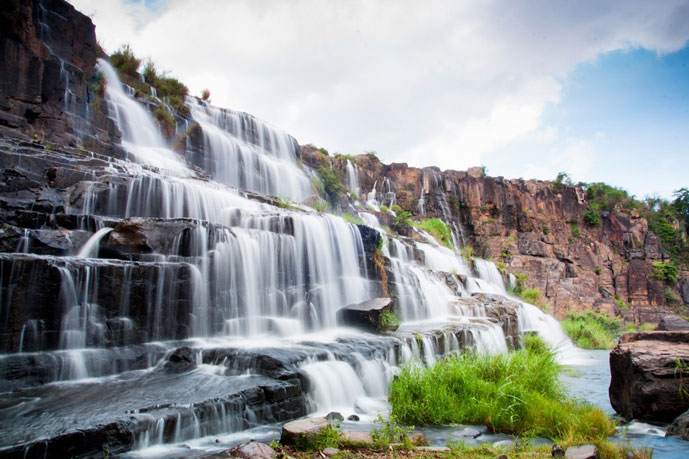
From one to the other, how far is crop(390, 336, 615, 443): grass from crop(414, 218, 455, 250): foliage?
807 inches

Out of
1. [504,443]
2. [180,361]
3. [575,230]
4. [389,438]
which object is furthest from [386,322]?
[575,230]

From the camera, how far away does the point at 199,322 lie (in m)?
7.73

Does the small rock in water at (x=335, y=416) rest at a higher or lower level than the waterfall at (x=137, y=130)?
lower

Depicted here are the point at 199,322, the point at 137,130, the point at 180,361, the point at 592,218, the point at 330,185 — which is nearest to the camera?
the point at 180,361

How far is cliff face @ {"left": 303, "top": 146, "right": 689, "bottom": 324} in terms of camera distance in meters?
29.3

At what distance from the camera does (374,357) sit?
7.55 meters

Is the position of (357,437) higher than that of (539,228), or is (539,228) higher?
(539,228)

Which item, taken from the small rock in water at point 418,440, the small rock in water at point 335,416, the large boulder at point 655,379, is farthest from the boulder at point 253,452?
the large boulder at point 655,379

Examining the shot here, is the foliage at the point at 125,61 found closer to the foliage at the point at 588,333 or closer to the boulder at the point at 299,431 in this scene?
the boulder at the point at 299,431

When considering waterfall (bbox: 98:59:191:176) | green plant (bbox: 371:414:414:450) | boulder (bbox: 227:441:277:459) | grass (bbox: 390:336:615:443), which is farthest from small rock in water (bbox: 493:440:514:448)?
waterfall (bbox: 98:59:191:176)

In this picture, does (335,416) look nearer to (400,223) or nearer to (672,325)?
(672,325)

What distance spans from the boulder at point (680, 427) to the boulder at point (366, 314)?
559 centimetres

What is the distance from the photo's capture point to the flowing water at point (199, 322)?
16.1 ft

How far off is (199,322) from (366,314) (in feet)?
12.3
